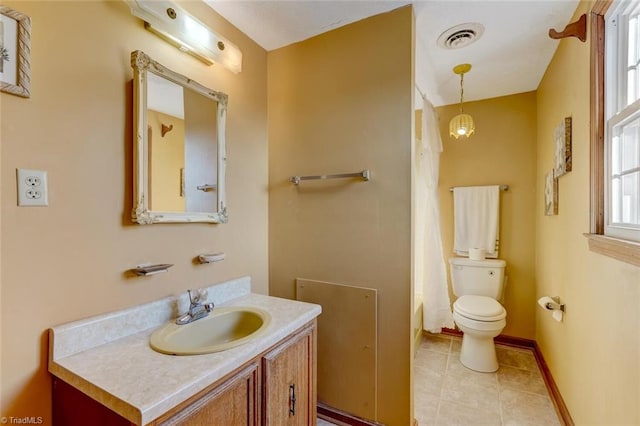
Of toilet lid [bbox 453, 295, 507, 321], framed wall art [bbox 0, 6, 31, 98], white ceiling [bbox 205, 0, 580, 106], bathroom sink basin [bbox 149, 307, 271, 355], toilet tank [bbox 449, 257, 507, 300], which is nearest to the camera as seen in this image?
framed wall art [bbox 0, 6, 31, 98]

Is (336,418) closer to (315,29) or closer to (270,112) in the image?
(270,112)

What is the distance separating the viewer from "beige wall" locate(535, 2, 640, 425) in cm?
101

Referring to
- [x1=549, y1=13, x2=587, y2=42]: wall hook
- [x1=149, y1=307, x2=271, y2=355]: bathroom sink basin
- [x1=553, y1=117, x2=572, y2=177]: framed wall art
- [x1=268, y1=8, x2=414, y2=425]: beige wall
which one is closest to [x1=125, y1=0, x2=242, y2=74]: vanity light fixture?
[x1=268, y1=8, x2=414, y2=425]: beige wall

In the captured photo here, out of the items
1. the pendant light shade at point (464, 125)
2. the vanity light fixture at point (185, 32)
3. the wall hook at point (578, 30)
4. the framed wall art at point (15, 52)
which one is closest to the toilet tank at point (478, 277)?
the pendant light shade at point (464, 125)

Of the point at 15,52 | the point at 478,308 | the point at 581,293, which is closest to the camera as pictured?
the point at 15,52

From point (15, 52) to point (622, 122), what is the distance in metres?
2.17

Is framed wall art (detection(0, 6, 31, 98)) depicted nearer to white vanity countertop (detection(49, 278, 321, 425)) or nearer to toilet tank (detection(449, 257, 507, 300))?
white vanity countertop (detection(49, 278, 321, 425))

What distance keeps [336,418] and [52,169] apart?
6.05 feet

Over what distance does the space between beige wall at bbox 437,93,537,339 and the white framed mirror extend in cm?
236

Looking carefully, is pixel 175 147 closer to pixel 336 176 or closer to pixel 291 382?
pixel 336 176

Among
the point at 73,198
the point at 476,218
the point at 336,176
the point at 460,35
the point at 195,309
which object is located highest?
the point at 460,35

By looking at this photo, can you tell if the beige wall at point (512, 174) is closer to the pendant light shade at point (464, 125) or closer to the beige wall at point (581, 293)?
the beige wall at point (581, 293)

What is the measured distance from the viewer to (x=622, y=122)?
3.65ft

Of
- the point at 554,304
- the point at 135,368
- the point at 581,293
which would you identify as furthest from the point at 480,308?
the point at 135,368
